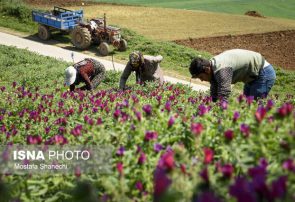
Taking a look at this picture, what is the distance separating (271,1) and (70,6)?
52.0ft

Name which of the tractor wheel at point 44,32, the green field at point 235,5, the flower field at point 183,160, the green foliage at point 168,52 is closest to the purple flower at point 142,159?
Answer: the flower field at point 183,160

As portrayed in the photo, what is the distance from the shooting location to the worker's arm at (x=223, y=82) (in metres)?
5.48

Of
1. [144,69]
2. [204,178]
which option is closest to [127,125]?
[204,178]

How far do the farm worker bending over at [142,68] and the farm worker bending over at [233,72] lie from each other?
89.8 inches

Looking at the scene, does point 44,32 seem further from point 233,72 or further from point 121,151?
point 121,151

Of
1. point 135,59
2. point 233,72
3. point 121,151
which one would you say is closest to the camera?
point 121,151

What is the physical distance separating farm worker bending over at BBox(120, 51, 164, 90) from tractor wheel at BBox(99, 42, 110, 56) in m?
8.78

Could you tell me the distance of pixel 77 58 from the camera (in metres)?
16.6

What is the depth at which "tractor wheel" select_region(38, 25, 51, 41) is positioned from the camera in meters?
19.2

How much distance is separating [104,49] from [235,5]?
17.9m

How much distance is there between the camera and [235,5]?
32250 mm

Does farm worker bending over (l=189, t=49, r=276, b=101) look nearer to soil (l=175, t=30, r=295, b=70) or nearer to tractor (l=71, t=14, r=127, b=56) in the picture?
tractor (l=71, t=14, r=127, b=56)

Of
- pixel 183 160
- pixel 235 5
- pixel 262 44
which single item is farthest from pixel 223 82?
pixel 235 5

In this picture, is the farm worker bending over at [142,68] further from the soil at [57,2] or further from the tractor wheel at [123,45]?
the soil at [57,2]
